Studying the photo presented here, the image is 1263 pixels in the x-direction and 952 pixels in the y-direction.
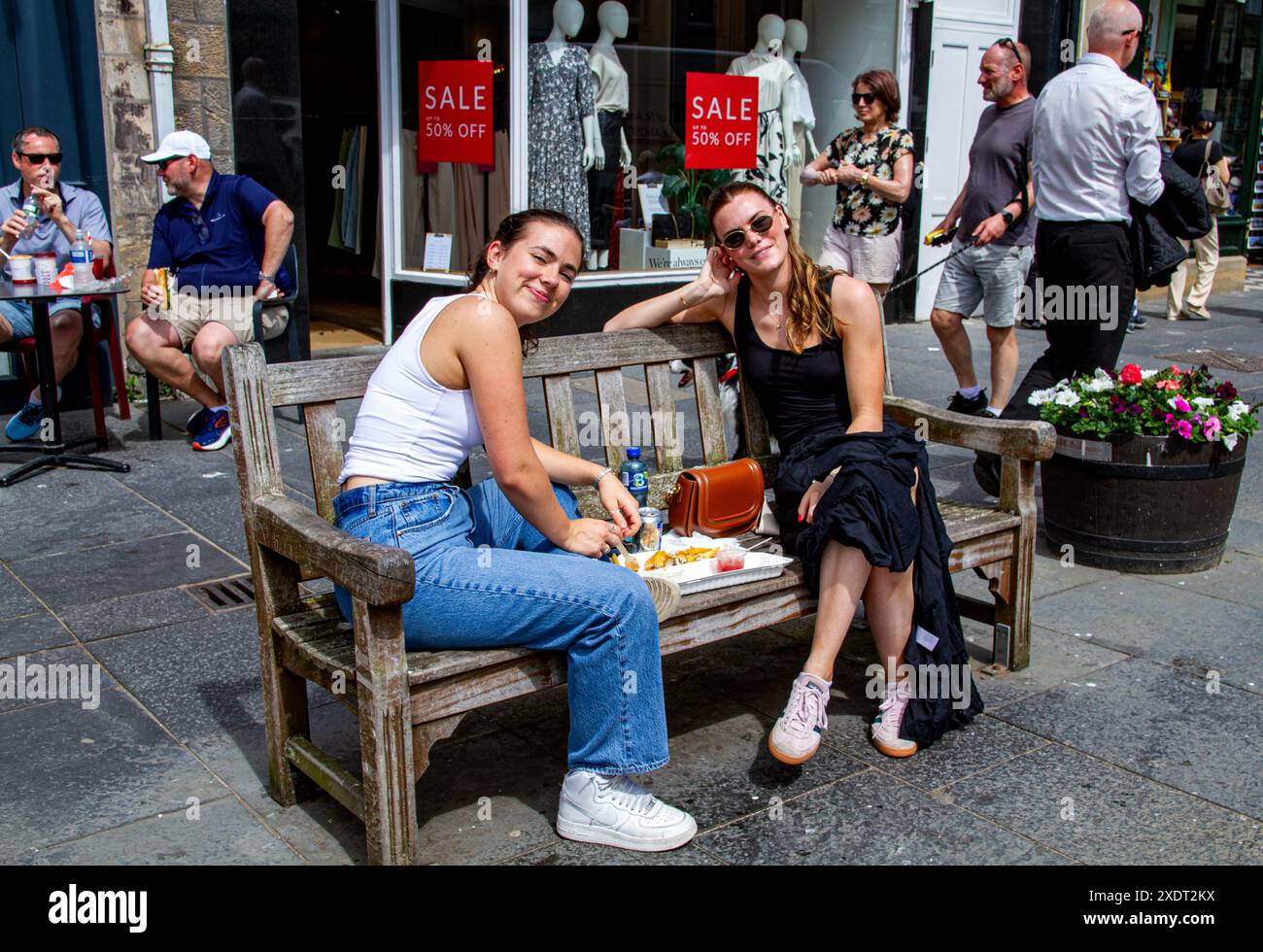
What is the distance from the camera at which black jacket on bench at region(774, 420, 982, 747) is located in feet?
11.5

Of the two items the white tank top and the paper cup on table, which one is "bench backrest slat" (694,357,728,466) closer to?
the white tank top

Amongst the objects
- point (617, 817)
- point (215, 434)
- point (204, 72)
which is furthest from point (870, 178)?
point (617, 817)

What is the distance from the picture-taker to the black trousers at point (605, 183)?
9.73 meters

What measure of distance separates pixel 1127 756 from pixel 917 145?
27.6ft

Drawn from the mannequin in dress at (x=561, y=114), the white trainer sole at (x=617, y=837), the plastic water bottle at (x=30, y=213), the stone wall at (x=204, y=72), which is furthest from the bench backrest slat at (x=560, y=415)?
the mannequin in dress at (x=561, y=114)

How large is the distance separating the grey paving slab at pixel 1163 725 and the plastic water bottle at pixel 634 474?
1.27 m

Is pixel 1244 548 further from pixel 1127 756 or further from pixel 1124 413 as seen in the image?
pixel 1127 756

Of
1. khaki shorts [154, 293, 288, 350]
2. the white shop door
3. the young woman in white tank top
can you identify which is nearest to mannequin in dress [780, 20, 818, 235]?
the white shop door

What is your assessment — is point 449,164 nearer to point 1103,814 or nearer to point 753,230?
point 753,230

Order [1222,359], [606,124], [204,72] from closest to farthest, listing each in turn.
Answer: [204,72] → [606,124] → [1222,359]

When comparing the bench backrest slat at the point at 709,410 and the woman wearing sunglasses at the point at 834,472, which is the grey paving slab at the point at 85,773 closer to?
the woman wearing sunglasses at the point at 834,472

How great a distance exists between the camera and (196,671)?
163 inches

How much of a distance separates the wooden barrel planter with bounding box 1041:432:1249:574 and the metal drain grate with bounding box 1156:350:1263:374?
16.5ft

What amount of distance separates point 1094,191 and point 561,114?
4.75 m
